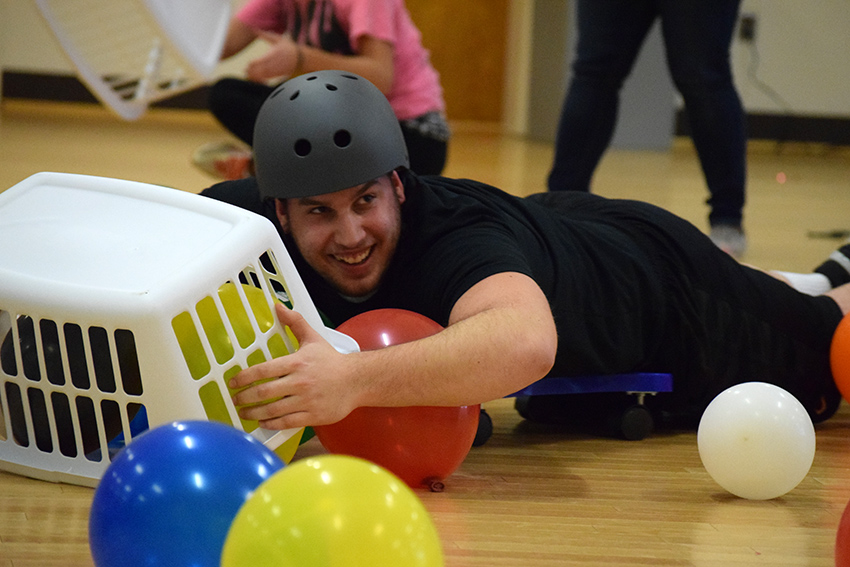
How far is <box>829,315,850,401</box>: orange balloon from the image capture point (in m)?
1.98

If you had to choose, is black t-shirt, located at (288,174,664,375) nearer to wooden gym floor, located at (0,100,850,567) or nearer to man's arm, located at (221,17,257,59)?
wooden gym floor, located at (0,100,850,567)

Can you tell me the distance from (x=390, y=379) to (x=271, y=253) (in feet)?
0.94

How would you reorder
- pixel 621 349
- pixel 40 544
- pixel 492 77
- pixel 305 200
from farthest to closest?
pixel 492 77
pixel 621 349
pixel 305 200
pixel 40 544

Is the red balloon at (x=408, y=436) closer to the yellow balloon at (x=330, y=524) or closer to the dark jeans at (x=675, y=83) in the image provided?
the yellow balloon at (x=330, y=524)

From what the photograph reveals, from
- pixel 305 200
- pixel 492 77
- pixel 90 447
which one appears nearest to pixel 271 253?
pixel 305 200

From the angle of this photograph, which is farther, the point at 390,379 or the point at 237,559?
the point at 390,379

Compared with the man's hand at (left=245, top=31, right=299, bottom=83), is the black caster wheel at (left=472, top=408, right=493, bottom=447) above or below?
below

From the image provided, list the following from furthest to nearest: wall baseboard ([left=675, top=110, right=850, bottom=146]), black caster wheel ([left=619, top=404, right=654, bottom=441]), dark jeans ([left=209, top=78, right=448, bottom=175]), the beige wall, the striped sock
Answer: wall baseboard ([left=675, top=110, right=850, bottom=146]) < the beige wall < dark jeans ([left=209, top=78, right=448, bottom=175]) < the striped sock < black caster wheel ([left=619, top=404, right=654, bottom=441])

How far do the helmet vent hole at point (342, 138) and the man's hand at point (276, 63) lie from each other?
64.5 inches

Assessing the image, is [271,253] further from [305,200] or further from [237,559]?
[237,559]

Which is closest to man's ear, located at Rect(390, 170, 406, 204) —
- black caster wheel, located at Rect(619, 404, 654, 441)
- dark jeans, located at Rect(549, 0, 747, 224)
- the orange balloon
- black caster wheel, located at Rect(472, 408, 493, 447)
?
black caster wheel, located at Rect(472, 408, 493, 447)

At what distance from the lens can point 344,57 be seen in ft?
11.0

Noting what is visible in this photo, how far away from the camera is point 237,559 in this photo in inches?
36.5

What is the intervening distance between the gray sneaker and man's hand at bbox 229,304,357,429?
226cm
